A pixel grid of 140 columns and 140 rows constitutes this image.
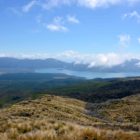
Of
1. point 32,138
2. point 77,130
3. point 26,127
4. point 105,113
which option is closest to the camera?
point 32,138

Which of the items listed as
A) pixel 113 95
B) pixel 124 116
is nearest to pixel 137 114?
pixel 124 116

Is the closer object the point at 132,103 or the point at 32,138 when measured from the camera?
the point at 32,138

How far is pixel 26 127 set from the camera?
663 inches

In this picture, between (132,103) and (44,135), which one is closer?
(44,135)

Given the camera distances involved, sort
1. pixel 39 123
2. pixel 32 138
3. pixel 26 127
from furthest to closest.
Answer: pixel 39 123 → pixel 26 127 → pixel 32 138

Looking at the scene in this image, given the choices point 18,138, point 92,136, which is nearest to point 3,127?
point 18,138

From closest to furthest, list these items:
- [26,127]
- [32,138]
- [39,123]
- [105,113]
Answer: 1. [32,138]
2. [26,127]
3. [39,123]
4. [105,113]

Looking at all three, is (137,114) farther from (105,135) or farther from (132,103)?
(105,135)

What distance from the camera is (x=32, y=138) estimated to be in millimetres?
13633

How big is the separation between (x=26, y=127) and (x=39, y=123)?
1.28 metres

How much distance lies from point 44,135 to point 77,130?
2.00m

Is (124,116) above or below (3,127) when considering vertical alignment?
below

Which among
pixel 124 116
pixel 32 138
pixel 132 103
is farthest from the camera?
pixel 132 103

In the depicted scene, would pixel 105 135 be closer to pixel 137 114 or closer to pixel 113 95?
pixel 137 114
